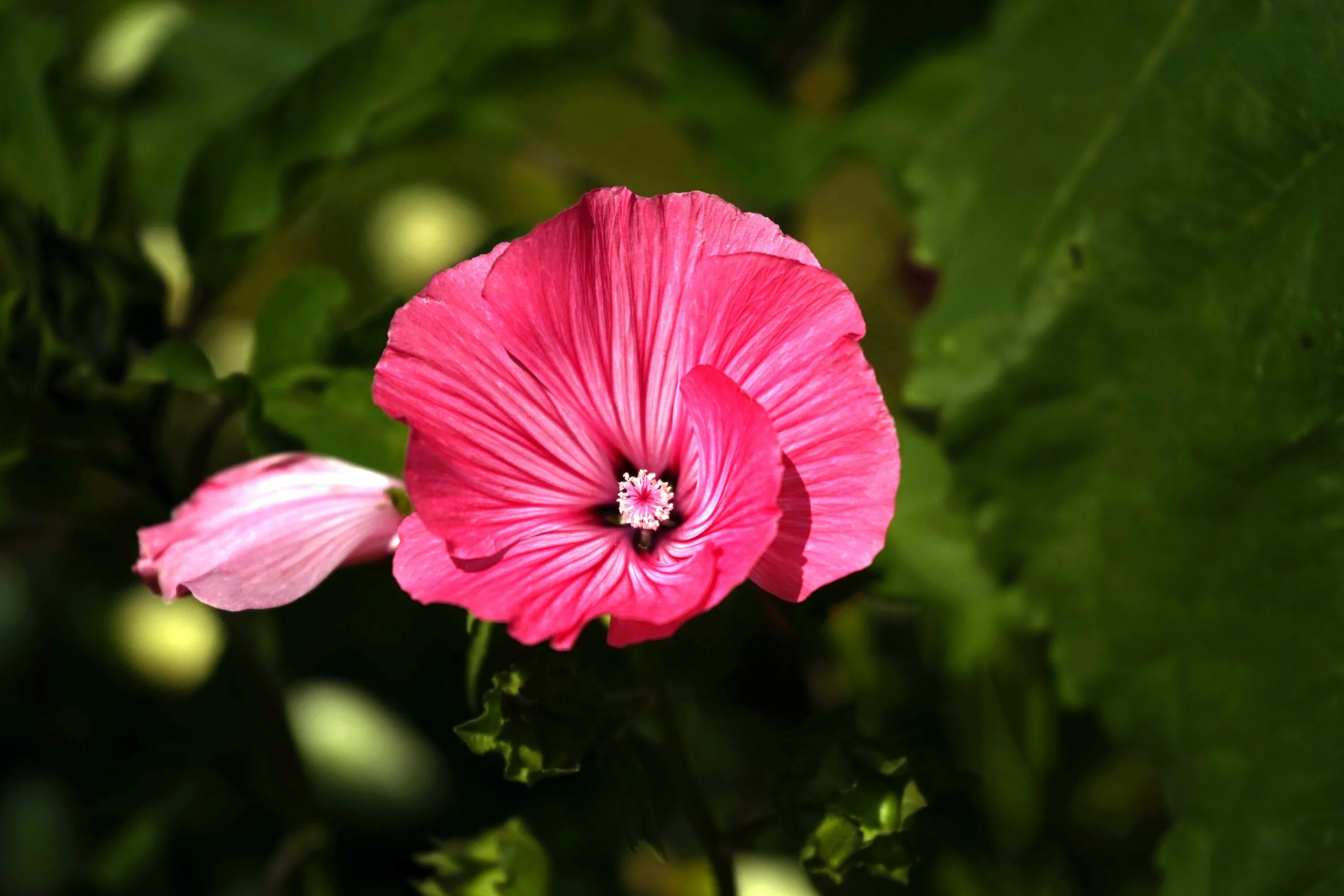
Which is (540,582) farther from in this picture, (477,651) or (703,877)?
(703,877)

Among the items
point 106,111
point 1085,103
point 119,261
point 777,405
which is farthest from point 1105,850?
point 106,111

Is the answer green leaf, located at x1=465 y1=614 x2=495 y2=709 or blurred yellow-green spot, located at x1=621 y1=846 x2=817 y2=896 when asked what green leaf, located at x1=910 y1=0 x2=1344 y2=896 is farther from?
green leaf, located at x1=465 y1=614 x2=495 y2=709

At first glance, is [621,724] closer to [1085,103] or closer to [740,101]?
[1085,103]

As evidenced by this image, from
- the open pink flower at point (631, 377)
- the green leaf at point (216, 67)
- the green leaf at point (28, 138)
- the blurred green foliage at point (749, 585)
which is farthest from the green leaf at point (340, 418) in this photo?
the green leaf at point (216, 67)

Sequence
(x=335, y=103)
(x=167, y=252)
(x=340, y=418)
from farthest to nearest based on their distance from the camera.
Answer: (x=167, y=252)
(x=335, y=103)
(x=340, y=418)

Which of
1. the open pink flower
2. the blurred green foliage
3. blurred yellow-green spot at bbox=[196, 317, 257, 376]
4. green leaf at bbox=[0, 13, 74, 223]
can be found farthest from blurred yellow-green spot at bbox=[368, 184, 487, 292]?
the open pink flower

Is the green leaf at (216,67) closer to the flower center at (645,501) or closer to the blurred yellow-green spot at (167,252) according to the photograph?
the blurred yellow-green spot at (167,252)

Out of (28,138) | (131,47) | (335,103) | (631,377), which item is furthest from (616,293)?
(131,47)
